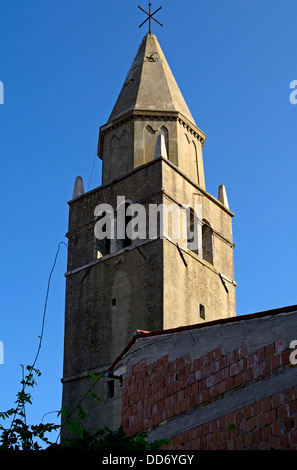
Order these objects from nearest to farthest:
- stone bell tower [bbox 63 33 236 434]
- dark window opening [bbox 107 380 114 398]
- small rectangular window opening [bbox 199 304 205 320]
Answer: dark window opening [bbox 107 380 114 398], stone bell tower [bbox 63 33 236 434], small rectangular window opening [bbox 199 304 205 320]

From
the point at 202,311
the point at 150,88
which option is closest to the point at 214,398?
the point at 202,311

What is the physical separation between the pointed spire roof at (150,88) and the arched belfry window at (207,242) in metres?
4.44

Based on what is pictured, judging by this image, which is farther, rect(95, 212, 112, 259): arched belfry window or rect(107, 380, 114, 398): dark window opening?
rect(95, 212, 112, 259): arched belfry window

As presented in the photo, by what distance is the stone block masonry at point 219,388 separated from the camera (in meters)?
11.8

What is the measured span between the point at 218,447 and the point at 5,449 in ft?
13.8

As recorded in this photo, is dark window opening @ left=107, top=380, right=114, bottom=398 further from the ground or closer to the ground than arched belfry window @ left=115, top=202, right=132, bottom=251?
closer to the ground

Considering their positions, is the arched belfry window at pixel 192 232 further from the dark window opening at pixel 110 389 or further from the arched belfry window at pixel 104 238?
the dark window opening at pixel 110 389

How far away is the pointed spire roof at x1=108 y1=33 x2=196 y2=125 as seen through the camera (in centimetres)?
2884

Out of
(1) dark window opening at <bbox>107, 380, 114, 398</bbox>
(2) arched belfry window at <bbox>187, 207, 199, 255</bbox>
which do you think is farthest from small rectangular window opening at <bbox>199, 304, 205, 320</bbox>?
(1) dark window opening at <bbox>107, 380, 114, 398</bbox>

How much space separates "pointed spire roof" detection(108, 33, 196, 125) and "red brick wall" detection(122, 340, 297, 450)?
50.4 ft

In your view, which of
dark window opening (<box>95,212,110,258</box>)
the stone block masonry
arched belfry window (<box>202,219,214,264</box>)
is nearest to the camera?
the stone block masonry

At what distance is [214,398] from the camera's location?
13016 millimetres

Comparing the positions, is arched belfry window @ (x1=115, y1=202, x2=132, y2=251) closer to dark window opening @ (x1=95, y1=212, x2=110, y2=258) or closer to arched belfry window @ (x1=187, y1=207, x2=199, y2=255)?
dark window opening @ (x1=95, y1=212, x2=110, y2=258)
